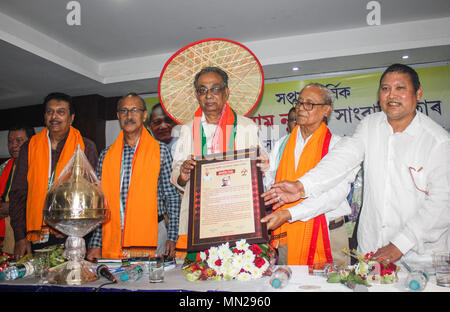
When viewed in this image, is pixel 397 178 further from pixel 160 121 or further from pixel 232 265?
pixel 160 121

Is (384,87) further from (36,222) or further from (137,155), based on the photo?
(36,222)

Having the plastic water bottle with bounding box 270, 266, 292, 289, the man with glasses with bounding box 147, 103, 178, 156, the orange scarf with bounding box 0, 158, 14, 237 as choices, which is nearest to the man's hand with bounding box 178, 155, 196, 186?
the plastic water bottle with bounding box 270, 266, 292, 289

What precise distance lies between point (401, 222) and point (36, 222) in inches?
126

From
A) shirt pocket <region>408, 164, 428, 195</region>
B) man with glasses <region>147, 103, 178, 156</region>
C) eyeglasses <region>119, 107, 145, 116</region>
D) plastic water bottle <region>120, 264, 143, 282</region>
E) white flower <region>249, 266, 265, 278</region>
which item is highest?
man with glasses <region>147, 103, 178, 156</region>

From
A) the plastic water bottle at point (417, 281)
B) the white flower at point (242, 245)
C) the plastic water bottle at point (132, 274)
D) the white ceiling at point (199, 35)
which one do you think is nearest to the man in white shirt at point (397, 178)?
the white flower at point (242, 245)

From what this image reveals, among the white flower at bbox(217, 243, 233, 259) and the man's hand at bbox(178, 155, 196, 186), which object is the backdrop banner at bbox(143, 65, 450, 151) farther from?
the white flower at bbox(217, 243, 233, 259)

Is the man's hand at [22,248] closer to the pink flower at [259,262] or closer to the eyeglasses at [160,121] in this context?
the pink flower at [259,262]

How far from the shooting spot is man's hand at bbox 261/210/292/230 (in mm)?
2085

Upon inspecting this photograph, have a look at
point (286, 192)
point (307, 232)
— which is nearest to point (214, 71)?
point (286, 192)

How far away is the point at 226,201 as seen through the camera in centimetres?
209

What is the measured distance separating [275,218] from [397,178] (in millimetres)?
985

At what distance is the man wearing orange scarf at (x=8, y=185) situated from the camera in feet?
14.6

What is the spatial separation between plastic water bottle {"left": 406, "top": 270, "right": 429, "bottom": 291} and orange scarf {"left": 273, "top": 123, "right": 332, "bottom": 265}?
92cm

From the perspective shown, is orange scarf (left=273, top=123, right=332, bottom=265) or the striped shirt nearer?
orange scarf (left=273, top=123, right=332, bottom=265)
